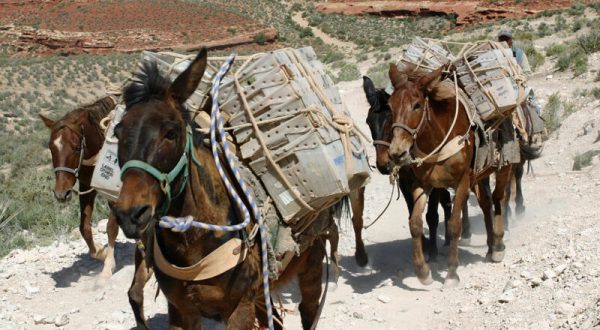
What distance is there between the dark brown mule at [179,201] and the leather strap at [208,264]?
0.04 m

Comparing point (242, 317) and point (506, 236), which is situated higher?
point (242, 317)

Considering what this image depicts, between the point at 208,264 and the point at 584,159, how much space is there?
31.8 feet

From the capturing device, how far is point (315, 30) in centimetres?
6744

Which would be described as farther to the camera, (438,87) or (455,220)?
(455,220)

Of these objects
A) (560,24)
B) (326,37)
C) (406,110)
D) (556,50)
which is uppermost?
(406,110)

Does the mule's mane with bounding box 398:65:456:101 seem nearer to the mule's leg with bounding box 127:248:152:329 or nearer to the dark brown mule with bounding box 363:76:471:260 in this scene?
the dark brown mule with bounding box 363:76:471:260

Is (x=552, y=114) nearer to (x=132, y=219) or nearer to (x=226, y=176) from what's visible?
(x=226, y=176)

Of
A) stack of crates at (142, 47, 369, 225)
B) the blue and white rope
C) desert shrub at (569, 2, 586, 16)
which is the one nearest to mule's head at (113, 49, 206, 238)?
Result: the blue and white rope

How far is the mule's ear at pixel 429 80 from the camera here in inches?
281

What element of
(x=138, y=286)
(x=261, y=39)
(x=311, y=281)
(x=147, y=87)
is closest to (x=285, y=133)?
(x=147, y=87)

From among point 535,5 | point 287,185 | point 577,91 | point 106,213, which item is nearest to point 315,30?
point 535,5

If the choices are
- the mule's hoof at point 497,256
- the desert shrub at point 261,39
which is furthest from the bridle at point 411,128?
the desert shrub at point 261,39

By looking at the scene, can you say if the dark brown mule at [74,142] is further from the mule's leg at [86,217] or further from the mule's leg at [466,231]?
the mule's leg at [466,231]

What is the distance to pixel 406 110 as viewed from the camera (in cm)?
693
